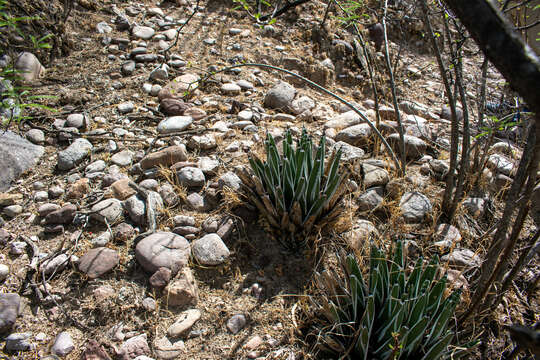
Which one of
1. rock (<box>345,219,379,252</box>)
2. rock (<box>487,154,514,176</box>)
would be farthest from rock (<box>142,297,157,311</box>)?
rock (<box>487,154,514,176</box>)

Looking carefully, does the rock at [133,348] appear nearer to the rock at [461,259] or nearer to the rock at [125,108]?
the rock at [461,259]

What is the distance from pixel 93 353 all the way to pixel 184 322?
0.45 meters

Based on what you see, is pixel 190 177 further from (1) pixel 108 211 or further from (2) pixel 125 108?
(2) pixel 125 108

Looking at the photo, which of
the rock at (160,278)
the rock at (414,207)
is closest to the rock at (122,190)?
the rock at (160,278)

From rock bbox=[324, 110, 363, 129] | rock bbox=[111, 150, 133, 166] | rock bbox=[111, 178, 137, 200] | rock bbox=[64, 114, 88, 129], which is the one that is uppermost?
rock bbox=[324, 110, 363, 129]

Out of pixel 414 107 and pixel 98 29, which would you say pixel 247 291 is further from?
pixel 98 29

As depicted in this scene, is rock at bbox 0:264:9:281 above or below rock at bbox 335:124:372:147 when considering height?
below

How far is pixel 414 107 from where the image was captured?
163 inches

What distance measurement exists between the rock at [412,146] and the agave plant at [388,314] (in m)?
1.61

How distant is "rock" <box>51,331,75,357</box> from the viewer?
1.80 meters

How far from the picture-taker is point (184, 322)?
6.50 feet

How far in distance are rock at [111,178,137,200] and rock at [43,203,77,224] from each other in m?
0.29

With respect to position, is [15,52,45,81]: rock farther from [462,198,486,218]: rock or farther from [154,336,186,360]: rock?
[462,198,486,218]: rock

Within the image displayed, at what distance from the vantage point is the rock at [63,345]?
5.90 ft
